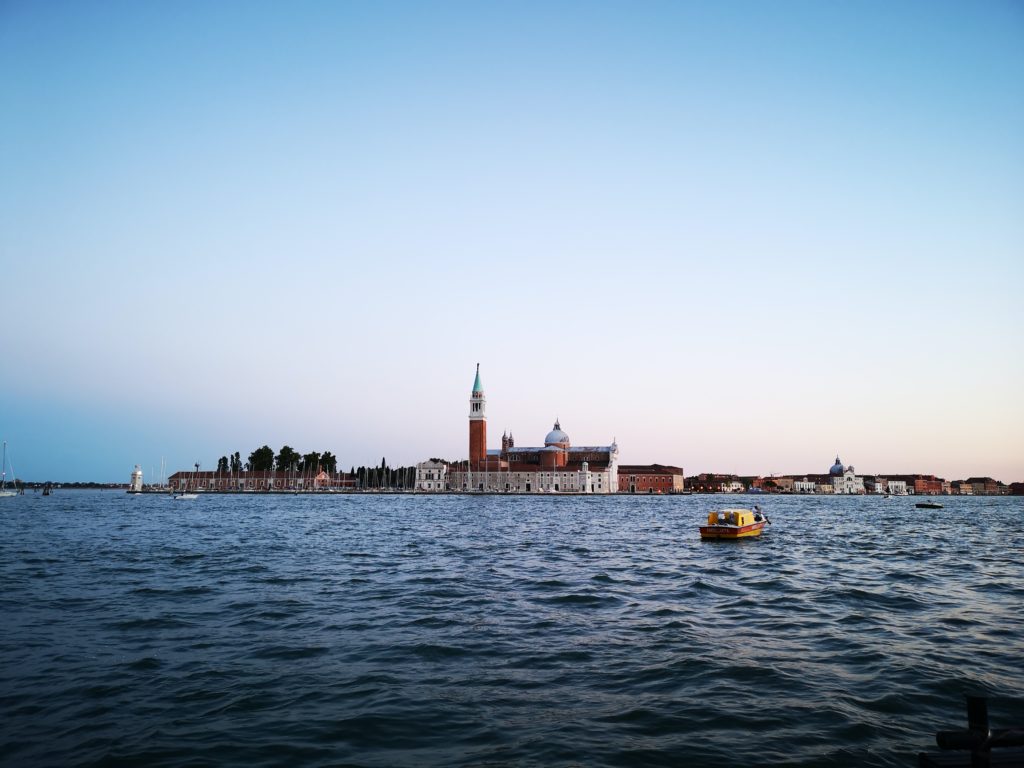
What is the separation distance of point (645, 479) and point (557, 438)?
27466 mm

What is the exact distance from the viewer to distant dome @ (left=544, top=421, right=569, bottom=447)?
18488 cm

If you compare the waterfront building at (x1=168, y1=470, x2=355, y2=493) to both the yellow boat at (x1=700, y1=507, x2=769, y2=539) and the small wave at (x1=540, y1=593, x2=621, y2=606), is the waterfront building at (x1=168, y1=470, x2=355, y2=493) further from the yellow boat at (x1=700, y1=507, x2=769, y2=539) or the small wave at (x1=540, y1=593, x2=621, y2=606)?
the small wave at (x1=540, y1=593, x2=621, y2=606)

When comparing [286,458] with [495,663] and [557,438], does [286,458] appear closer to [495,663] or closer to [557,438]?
[557,438]

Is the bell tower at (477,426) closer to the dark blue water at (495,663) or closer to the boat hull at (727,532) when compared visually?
the boat hull at (727,532)

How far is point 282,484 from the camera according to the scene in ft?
594

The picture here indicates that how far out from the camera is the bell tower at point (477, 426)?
168 meters

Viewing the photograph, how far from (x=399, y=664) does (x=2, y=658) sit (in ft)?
21.2

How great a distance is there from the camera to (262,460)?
189500 millimetres

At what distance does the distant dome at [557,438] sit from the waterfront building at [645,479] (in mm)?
17771

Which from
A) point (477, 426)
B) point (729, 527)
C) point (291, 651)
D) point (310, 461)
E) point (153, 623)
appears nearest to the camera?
point (291, 651)

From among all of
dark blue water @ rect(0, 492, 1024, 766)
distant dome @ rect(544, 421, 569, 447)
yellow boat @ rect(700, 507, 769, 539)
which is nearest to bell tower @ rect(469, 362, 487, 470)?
distant dome @ rect(544, 421, 569, 447)

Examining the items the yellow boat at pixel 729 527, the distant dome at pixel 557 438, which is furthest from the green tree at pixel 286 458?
the yellow boat at pixel 729 527

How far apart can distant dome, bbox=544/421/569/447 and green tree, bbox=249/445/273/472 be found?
254ft

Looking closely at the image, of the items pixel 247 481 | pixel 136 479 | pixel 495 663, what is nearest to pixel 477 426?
pixel 247 481
